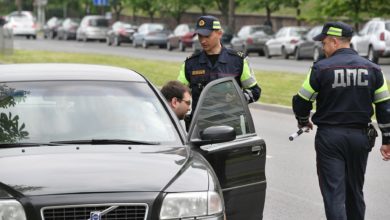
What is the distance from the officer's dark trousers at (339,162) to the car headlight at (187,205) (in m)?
2.14

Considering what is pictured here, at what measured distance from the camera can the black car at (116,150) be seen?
6113mm

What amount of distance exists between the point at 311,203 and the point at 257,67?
2617 cm

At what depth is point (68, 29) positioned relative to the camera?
77.0m

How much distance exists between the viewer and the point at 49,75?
7715 millimetres

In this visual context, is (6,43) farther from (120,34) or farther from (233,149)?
(233,149)

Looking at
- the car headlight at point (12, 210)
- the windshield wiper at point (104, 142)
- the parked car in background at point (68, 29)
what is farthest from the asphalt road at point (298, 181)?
the parked car in background at point (68, 29)

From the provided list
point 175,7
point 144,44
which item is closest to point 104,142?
point 144,44

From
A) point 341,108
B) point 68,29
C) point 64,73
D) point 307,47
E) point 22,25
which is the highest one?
point 64,73

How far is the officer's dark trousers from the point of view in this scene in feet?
27.2

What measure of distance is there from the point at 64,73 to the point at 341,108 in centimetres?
204

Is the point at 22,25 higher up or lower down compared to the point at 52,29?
higher up

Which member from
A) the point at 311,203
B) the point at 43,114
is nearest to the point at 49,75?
the point at 43,114

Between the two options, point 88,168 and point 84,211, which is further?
point 88,168

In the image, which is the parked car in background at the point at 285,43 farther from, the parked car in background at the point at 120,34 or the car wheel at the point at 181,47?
the parked car in background at the point at 120,34
